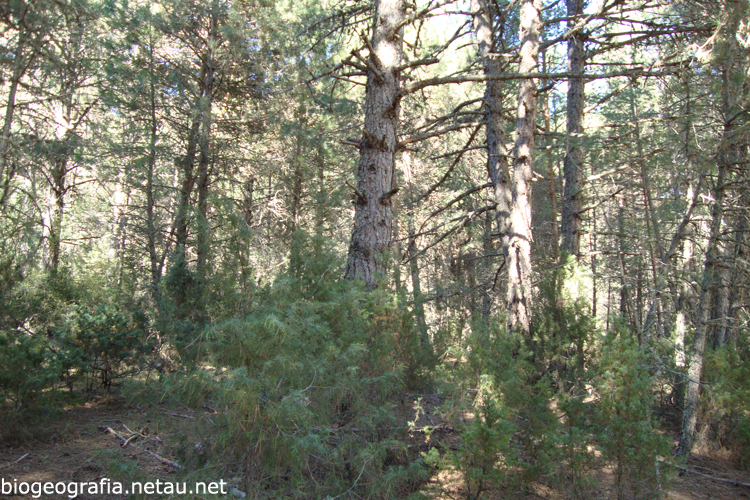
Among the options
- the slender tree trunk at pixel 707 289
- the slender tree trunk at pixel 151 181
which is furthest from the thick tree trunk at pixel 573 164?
the slender tree trunk at pixel 151 181

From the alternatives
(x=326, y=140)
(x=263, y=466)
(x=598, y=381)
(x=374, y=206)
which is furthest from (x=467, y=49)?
(x=263, y=466)

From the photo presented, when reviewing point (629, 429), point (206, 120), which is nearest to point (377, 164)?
point (629, 429)

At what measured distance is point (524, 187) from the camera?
261 inches

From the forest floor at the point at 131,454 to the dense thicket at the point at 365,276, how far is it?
27 centimetres

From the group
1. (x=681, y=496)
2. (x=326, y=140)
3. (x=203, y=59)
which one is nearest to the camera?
(x=681, y=496)

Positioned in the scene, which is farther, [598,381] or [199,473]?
[598,381]

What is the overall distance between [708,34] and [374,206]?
5.33m

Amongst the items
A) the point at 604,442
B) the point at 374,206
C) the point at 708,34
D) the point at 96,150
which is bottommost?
the point at 604,442

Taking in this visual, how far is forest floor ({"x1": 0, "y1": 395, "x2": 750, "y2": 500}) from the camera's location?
3521mm

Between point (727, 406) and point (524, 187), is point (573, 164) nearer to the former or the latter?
point (524, 187)

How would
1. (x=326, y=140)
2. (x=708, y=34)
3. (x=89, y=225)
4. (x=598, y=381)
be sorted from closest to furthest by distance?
(x=598, y=381) → (x=708, y=34) → (x=326, y=140) → (x=89, y=225)

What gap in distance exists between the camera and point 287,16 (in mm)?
9797

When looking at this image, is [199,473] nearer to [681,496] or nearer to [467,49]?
[681,496]

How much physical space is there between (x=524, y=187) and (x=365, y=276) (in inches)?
121
